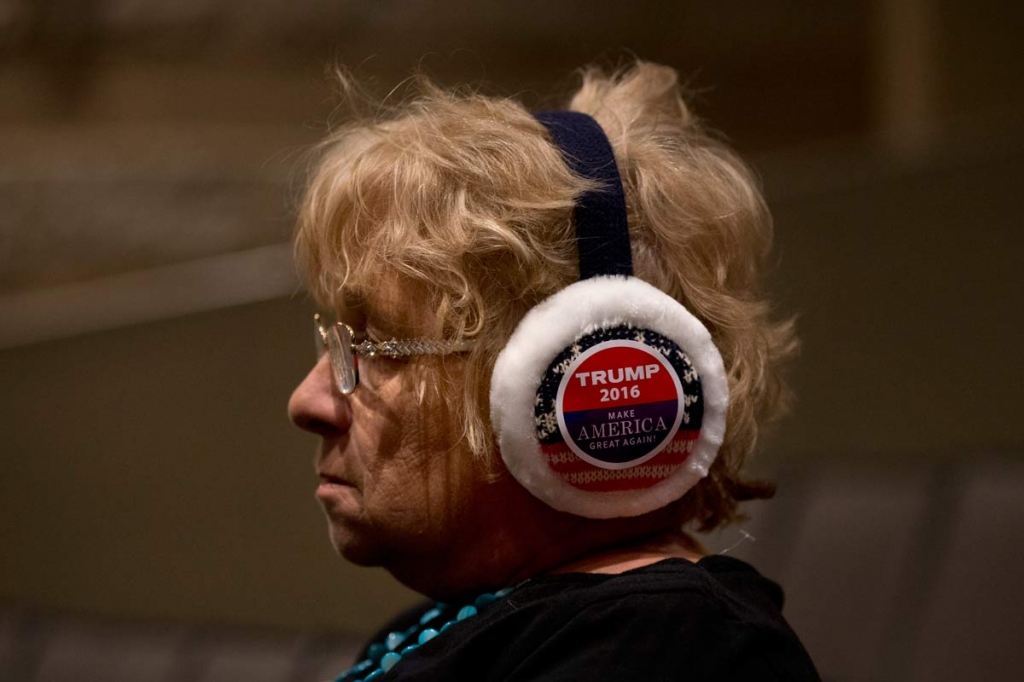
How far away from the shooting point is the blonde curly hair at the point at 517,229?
3.12 feet

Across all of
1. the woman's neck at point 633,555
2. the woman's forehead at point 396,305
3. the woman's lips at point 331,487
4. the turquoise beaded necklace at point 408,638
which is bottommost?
the turquoise beaded necklace at point 408,638

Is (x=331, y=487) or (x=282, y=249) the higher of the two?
(x=282, y=249)

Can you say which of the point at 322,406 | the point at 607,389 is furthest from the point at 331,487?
the point at 607,389

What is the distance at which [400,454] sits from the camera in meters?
0.99

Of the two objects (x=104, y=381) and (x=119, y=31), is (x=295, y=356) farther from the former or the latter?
(x=119, y=31)

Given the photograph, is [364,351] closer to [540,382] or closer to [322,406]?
[322,406]

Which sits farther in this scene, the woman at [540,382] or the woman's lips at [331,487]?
the woman's lips at [331,487]

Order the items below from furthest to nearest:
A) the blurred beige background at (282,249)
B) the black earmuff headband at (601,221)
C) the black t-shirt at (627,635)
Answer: the blurred beige background at (282,249) < the black earmuff headband at (601,221) < the black t-shirt at (627,635)

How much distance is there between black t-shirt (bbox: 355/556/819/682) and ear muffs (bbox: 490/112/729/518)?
0.07 m

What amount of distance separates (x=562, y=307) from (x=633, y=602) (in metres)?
0.23

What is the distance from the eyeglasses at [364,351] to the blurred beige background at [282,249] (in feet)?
1.05

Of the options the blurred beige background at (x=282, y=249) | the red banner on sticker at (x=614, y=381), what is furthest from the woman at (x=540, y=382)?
the blurred beige background at (x=282, y=249)

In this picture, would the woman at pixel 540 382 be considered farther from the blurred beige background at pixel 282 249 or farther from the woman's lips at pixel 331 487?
the blurred beige background at pixel 282 249

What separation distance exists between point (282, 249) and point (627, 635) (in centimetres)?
158
